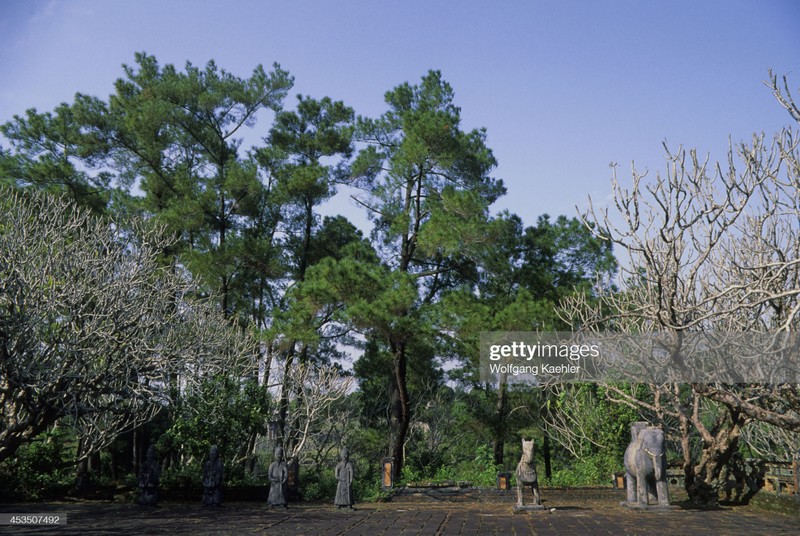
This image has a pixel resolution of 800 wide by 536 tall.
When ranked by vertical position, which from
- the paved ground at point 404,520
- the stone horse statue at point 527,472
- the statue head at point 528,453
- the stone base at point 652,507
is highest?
the statue head at point 528,453

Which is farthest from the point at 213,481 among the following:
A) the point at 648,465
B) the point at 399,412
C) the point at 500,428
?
the point at 500,428

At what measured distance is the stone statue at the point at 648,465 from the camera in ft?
43.8

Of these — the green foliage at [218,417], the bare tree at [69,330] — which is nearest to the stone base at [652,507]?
the green foliage at [218,417]

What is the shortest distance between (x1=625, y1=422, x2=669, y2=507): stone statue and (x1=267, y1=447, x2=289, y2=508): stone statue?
7635 millimetres

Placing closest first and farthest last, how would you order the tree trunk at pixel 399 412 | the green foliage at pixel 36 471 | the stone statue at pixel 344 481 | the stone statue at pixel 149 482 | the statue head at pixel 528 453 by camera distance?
the statue head at pixel 528 453
the stone statue at pixel 344 481
the stone statue at pixel 149 482
the green foliage at pixel 36 471
the tree trunk at pixel 399 412

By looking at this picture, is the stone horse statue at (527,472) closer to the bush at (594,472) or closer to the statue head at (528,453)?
the statue head at (528,453)

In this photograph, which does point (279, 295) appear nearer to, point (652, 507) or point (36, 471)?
point (36, 471)

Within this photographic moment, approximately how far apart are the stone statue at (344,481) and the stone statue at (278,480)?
1220 mm

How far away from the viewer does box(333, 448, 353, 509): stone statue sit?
49.5ft

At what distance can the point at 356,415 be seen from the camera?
2761 centimetres

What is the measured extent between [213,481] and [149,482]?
1.51 metres

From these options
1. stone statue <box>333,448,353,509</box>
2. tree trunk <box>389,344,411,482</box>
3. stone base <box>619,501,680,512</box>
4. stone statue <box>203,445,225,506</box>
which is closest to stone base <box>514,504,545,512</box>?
stone base <box>619,501,680,512</box>

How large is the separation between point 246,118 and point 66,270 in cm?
1429

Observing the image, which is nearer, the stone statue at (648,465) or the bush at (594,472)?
the stone statue at (648,465)
